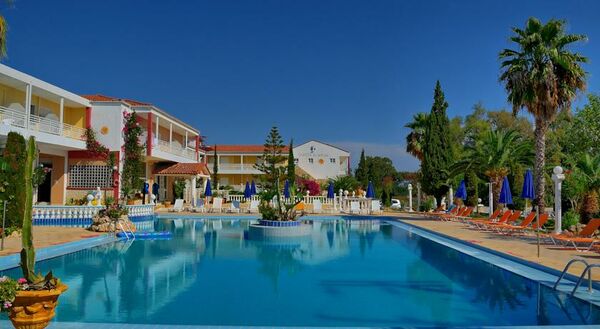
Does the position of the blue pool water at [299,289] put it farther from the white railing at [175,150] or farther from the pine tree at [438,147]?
the white railing at [175,150]

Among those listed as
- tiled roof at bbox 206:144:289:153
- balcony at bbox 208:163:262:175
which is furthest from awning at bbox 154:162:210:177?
tiled roof at bbox 206:144:289:153

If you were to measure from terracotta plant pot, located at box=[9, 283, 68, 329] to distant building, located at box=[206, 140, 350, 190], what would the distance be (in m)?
44.4

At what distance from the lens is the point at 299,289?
8336 millimetres

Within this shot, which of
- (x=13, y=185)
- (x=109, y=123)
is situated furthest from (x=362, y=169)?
(x=13, y=185)

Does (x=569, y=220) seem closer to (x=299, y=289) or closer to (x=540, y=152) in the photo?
(x=540, y=152)

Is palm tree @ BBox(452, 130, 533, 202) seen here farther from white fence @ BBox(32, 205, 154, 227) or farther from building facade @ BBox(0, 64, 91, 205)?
building facade @ BBox(0, 64, 91, 205)

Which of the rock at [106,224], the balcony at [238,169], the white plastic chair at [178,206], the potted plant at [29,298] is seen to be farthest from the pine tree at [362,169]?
the potted plant at [29,298]

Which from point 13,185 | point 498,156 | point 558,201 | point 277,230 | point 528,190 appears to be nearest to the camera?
point 13,185

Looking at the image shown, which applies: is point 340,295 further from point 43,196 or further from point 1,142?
point 43,196

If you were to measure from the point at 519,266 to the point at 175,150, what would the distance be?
90.0 ft

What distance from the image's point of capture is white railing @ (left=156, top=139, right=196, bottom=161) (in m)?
30.8

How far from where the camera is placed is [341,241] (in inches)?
626

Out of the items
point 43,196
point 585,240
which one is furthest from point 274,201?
point 585,240

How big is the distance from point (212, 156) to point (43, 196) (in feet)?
87.5
